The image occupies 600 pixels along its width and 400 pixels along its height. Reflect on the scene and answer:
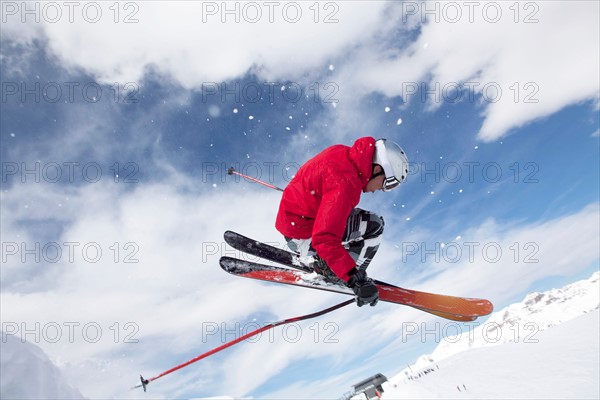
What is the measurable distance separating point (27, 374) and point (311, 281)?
103 ft

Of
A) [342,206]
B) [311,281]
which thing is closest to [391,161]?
[342,206]

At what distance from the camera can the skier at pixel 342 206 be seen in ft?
14.7

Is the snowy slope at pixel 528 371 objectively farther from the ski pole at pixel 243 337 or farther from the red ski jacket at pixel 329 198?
the red ski jacket at pixel 329 198

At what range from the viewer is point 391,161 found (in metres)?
5.31

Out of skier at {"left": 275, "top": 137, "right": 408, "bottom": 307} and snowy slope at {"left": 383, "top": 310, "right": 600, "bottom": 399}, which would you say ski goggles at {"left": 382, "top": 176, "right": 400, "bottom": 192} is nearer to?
skier at {"left": 275, "top": 137, "right": 408, "bottom": 307}

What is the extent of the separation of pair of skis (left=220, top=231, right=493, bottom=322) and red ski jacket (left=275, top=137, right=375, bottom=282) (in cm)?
159

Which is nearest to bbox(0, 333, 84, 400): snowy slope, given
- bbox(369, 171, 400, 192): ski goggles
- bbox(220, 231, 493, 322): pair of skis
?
bbox(220, 231, 493, 322): pair of skis

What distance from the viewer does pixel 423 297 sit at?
746 cm

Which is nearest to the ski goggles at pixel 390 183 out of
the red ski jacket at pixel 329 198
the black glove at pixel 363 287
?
the red ski jacket at pixel 329 198

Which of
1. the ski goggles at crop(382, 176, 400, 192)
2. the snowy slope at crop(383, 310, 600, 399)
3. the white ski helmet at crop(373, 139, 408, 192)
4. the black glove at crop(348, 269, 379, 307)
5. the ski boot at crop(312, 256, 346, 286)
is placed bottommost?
the snowy slope at crop(383, 310, 600, 399)

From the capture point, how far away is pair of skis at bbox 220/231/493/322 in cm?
716

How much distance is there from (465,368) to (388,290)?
911 inches

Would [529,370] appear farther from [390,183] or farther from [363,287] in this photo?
[363,287]

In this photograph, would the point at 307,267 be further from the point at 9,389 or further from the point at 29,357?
the point at 29,357
